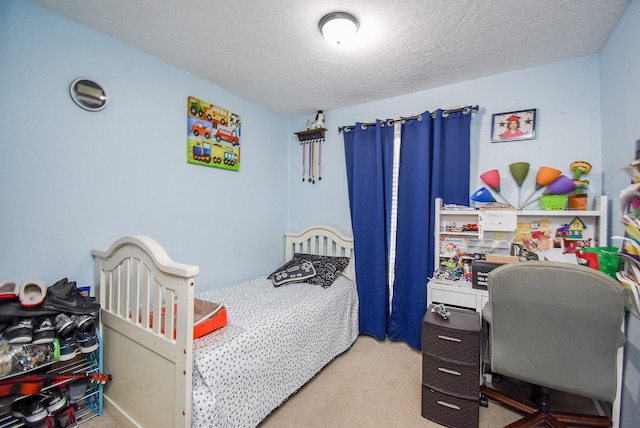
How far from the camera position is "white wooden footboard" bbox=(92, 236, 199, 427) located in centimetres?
121

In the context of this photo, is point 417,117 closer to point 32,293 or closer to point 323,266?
point 323,266

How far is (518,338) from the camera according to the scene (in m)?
1.34

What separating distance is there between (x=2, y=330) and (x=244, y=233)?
5.55 feet

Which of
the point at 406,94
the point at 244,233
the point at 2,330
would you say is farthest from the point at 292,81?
the point at 2,330

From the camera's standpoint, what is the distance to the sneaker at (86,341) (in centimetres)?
146

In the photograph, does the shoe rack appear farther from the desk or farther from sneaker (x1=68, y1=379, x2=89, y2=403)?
the desk

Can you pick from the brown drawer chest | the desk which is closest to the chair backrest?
the brown drawer chest

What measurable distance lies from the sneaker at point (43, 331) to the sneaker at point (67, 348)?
0.07 meters

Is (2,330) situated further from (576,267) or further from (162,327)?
(576,267)

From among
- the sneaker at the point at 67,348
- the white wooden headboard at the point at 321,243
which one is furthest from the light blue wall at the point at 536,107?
the sneaker at the point at 67,348

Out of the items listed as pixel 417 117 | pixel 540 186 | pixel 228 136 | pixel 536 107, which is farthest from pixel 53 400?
pixel 536 107

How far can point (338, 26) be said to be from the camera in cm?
156

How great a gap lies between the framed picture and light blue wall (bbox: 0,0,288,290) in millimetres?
2315

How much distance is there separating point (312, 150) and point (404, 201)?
1.25 meters
